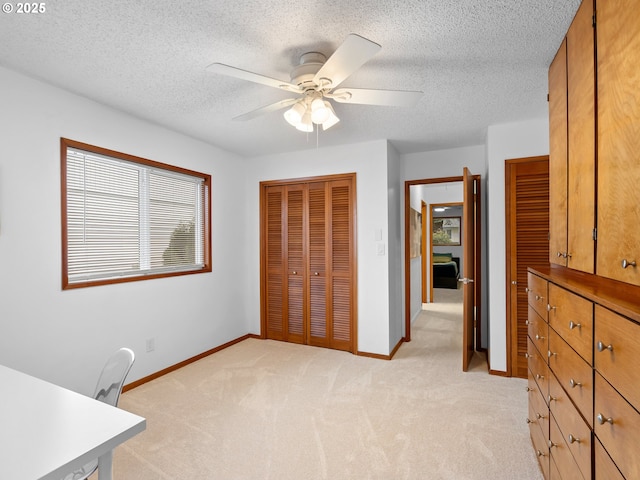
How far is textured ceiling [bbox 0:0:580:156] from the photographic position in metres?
1.61

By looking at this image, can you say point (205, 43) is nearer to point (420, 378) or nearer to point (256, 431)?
point (256, 431)

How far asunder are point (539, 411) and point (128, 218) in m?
3.36

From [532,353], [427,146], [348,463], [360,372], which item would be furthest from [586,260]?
[427,146]

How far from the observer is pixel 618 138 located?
3.82 ft

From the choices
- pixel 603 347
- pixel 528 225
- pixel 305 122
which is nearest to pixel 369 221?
pixel 528 225

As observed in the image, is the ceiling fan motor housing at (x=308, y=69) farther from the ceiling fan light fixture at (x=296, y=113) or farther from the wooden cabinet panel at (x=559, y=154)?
the wooden cabinet panel at (x=559, y=154)

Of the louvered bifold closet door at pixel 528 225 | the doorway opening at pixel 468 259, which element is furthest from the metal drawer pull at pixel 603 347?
the louvered bifold closet door at pixel 528 225

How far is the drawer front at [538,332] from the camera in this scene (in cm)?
168

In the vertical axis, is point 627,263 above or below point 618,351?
above

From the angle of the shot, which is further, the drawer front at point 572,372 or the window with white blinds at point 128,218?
the window with white blinds at point 128,218

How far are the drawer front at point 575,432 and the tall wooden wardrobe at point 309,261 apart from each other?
2533 mm

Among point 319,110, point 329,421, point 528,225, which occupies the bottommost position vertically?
point 329,421

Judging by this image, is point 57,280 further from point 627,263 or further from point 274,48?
point 627,263

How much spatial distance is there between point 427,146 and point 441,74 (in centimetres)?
180
